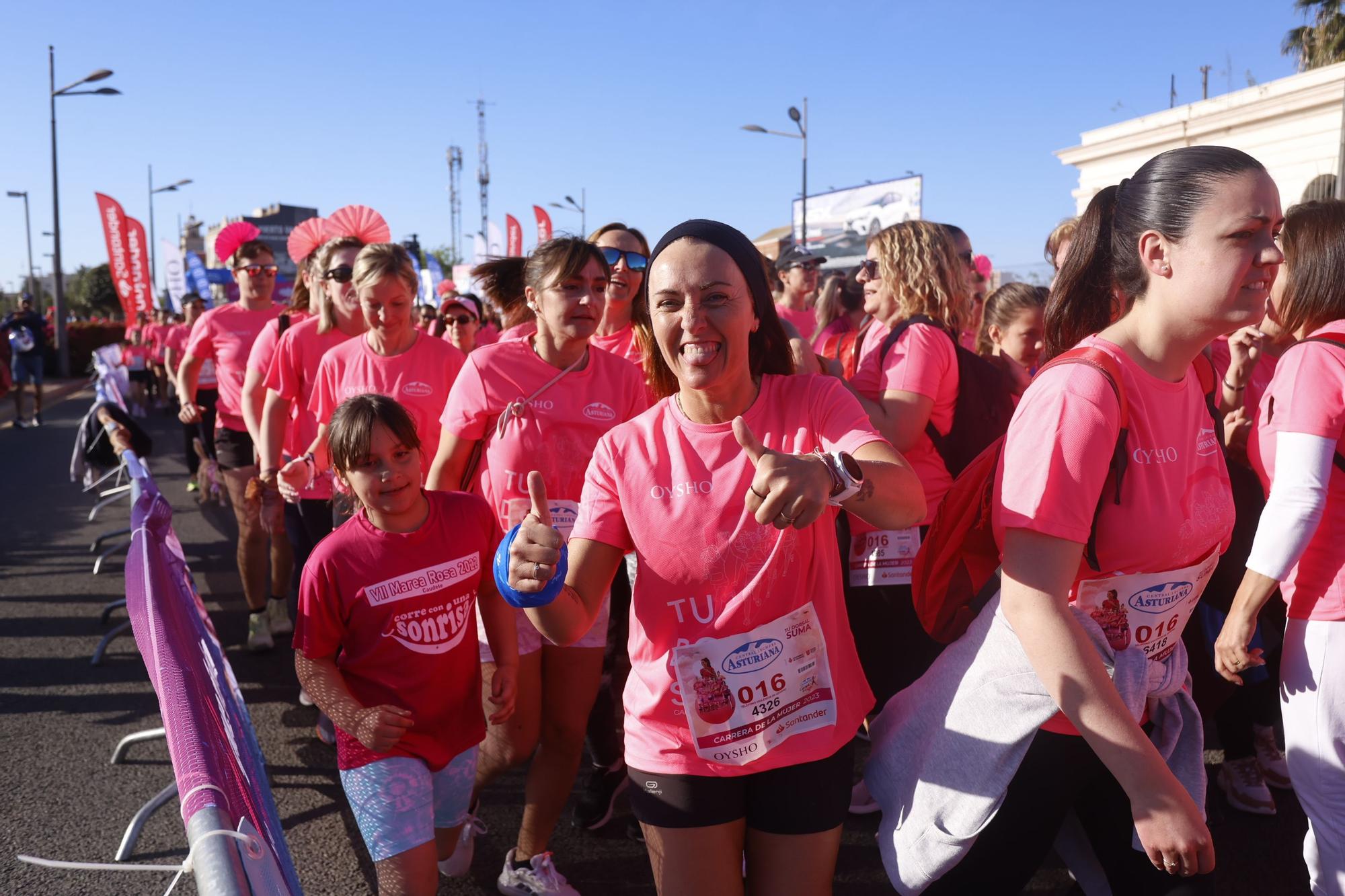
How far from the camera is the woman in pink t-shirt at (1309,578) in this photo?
6.97 feet

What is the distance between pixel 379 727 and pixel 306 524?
8.10ft

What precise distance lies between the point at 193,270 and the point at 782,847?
21.1 meters

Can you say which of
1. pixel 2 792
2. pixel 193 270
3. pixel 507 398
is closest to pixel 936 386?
pixel 507 398

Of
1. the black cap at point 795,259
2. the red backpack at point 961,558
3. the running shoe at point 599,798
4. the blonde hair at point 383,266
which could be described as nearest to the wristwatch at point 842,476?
the red backpack at point 961,558

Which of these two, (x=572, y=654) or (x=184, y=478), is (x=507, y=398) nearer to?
(x=572, y=654)

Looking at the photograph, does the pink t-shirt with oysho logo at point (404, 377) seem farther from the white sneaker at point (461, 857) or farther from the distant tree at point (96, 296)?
the distant tree at point (96, 296)

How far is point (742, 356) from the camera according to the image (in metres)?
2.06

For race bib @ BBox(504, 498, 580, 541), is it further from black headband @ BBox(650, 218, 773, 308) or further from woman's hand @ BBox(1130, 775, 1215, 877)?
woman's hand @ BBox(1130, 775, 1215, 877)

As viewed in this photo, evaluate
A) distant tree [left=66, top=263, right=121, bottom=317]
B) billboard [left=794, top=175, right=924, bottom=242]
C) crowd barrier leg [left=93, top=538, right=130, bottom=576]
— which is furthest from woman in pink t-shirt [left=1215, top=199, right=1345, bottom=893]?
distant tree [left=66, top=263, right=121, bottom=317]

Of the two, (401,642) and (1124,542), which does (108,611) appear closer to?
(401,642)

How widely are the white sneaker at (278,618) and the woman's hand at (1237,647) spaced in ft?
16.5

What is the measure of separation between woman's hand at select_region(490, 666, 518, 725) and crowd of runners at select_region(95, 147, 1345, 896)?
0.01m

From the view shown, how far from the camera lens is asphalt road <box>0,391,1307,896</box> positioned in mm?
3373

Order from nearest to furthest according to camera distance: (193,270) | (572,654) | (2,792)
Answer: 1. (572,654)
2. (2,792)
3. (193,270)
